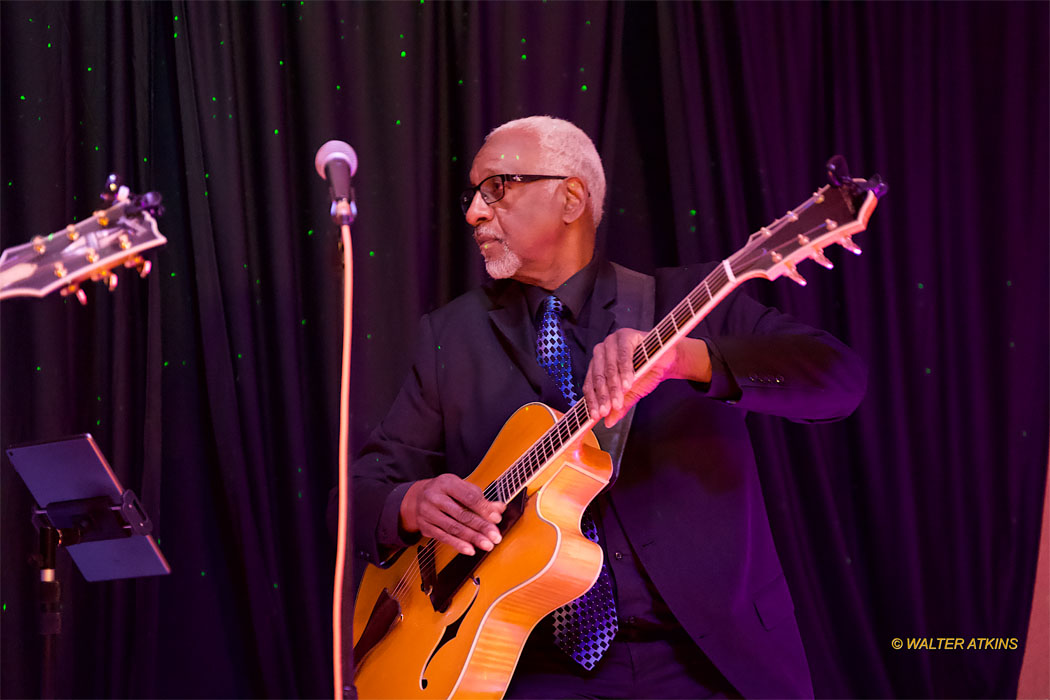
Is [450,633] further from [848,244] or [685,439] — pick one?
[848,244]

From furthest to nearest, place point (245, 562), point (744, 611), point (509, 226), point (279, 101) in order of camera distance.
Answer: point (279, 101), point (245, 562), point (509, 226), point (744, 611)

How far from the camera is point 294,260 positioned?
3180 millimetres

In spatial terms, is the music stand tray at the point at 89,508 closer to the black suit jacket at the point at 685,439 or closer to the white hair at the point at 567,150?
the black suit jacket at the point at 685,439

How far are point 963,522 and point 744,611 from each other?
4.46 feet

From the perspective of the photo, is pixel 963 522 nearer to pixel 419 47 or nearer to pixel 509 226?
pixel 509 226

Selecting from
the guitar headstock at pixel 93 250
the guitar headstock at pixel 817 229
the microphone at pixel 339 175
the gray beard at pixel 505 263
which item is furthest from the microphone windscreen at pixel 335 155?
the gray beard at pixel 505 263

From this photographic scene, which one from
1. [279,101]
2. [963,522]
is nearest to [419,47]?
[279,101]

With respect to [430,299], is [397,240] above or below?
above

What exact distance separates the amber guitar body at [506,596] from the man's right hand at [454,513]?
0.05 metres

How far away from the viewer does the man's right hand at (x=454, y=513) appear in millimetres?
2203

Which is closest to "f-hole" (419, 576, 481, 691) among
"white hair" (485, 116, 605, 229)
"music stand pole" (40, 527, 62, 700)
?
"music stand pole" (40, 527, 62, 700)

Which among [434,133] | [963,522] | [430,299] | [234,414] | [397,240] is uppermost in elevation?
[434,133]

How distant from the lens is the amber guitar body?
2.10m

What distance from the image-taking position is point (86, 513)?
2197 mm
